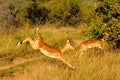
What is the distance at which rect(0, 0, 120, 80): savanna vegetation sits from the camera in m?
6.78

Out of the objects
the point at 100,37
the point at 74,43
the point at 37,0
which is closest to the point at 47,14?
the point at 37,0

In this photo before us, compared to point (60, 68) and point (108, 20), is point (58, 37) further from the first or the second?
point (60, 68)

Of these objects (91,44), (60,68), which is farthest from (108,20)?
(60,68)

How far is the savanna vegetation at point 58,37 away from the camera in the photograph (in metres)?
6.78

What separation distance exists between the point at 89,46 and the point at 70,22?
28.9 feet

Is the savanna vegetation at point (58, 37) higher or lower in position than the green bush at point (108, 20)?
lower

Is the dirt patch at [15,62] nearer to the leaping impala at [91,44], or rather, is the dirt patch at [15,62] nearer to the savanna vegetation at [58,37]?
the savanna vegetation at [58,37]

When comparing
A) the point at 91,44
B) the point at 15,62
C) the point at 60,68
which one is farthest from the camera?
the point at 91,44

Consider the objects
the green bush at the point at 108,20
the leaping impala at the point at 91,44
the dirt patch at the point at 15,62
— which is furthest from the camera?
the leaping impala at the point at 91,44

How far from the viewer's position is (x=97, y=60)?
7.91 meters

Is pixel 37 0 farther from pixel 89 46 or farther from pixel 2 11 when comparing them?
pixel 89 46

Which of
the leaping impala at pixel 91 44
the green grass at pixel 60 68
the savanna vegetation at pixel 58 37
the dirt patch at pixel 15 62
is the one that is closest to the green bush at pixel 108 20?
the savanna vegetation at pixel 58 37

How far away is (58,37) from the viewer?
13180 mm

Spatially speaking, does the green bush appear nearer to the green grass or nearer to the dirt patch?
the green grass
